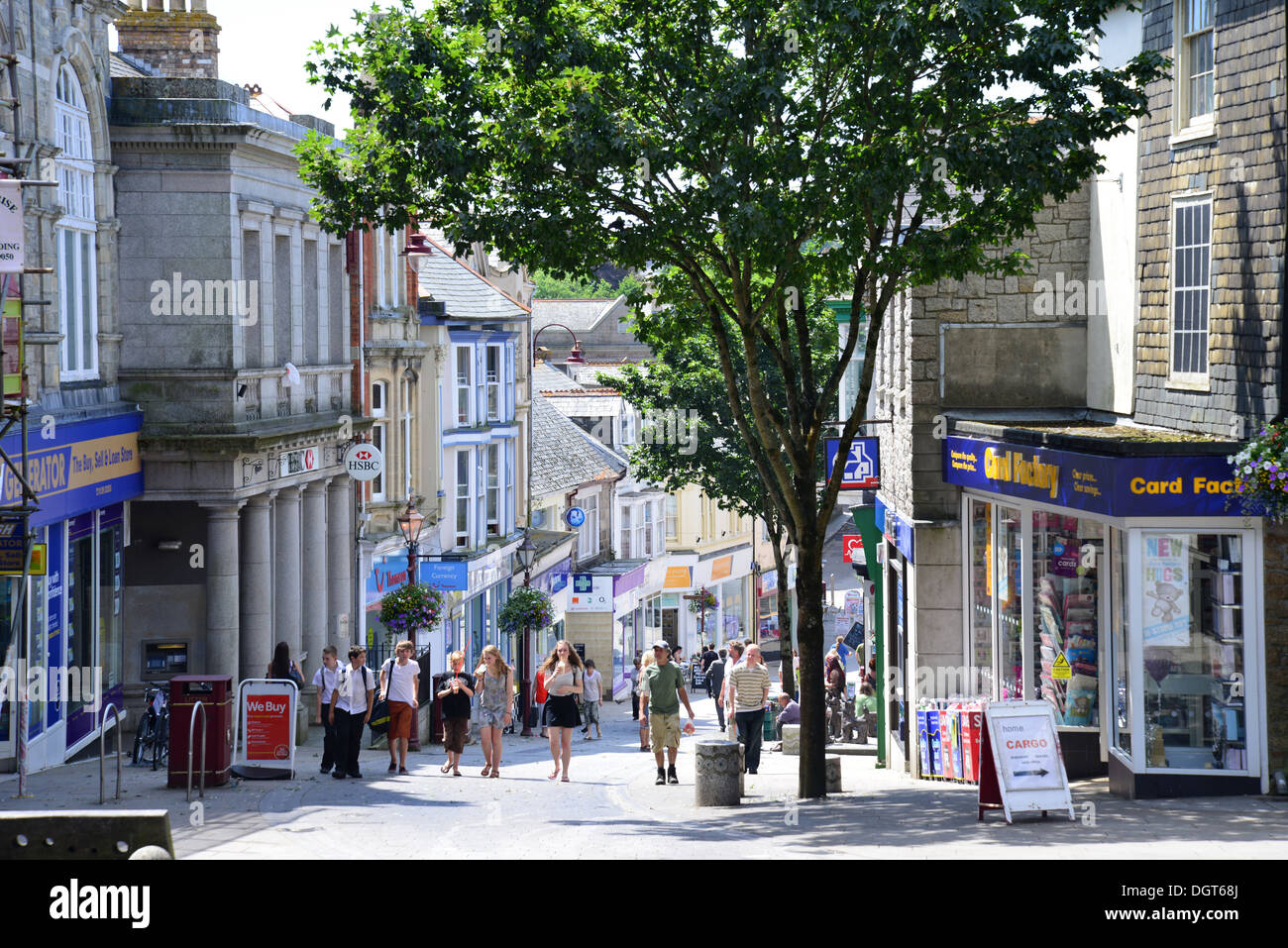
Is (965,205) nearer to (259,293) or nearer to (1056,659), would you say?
(1056,659)

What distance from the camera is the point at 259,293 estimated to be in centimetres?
2403

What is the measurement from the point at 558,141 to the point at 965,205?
418 cm

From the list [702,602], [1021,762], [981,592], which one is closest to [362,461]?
[981,592]

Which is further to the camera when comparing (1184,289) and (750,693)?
(750,693)

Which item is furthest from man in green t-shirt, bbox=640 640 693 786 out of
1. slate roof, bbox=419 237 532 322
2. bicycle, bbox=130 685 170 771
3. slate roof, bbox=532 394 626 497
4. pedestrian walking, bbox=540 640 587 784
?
slate roof, bbox=532 394 626 497

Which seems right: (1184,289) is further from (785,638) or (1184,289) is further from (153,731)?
(785,638)

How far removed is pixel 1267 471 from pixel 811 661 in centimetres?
517

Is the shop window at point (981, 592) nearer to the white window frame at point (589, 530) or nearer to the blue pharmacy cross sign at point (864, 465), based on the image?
the blue pharmacy cross sign at point (864, 465)

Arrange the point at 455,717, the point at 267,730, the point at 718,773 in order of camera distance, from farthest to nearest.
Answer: the point at 455,717 < the point at 267,730 < the point at 718,773

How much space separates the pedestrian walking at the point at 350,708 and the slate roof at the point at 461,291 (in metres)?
20.3

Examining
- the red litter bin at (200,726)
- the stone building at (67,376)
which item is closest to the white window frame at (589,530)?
the stone building at (67,376)

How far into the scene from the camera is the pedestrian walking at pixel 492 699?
18.9 metres

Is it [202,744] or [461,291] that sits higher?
[461,291]

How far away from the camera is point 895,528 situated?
2291 cm
